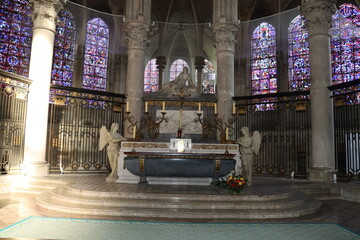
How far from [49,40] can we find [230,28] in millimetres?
7411

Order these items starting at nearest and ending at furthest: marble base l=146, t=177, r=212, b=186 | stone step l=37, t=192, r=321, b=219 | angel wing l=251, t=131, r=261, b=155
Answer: stone step l=37, t=192, r=321, b=219, marble base l=146, t=177, r=212, b=186, angel wing l=251, t=131, r=261, b=155

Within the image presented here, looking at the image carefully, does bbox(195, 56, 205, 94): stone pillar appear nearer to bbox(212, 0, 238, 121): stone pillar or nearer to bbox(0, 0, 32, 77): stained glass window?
bbox(212, 0, 238, 121): stone pillar

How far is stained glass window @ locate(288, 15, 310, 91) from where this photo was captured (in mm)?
20281

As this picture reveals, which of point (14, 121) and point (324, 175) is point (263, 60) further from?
point (14, 121)

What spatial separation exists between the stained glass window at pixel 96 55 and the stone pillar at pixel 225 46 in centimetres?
994

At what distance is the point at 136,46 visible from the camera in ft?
44.4

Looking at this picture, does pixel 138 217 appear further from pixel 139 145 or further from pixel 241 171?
pixel 241 171

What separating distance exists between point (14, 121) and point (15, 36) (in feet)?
28.1

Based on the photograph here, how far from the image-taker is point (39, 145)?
1083cm

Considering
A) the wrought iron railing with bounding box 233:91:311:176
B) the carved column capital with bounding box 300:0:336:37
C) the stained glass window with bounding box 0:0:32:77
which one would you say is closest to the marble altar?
the wrought iron railing with bounding box 233:91:311:176

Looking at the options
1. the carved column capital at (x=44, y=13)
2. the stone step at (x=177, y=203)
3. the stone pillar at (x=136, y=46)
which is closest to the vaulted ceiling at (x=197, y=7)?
the stone pillar at (x=136, y=46)

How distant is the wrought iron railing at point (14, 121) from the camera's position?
10.5 metres

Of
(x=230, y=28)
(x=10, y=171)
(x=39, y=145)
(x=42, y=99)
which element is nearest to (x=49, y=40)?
(x=42, y=99)

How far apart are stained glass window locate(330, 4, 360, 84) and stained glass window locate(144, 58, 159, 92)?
12847 mm
